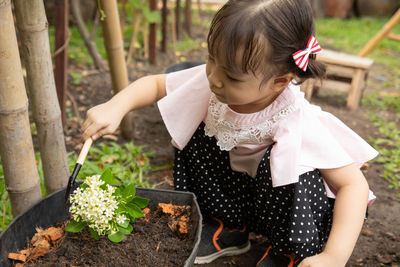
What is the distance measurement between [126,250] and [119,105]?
483mm

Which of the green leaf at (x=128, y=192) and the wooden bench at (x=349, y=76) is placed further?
the wooden bench at (x=349, y=76)

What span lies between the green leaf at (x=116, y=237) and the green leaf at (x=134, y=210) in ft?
0.23

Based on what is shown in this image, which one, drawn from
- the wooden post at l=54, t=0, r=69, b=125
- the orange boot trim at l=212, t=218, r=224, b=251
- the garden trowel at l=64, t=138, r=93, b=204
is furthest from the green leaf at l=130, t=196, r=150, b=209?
the wooden post at l=54, t=0, r=69, b=125

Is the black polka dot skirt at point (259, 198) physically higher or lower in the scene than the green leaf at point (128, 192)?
lower

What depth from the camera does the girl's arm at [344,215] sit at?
49.2 inches

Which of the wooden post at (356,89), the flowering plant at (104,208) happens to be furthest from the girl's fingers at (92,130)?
the wooden post at (356,89)

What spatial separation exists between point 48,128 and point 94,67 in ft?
6.44

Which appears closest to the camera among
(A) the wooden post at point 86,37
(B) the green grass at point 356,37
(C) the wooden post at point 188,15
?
(A) the wooden post at point 86,37

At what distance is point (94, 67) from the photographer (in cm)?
327

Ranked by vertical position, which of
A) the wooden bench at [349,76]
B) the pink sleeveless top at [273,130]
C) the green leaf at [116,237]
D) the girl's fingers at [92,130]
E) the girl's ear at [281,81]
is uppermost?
the girl's ear at [281,81]

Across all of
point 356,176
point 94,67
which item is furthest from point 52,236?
point 94,67

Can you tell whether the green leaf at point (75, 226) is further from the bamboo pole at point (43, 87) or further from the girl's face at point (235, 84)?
the girl's face at point (235, 84)

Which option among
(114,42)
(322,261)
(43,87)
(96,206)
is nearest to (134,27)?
(114,42)

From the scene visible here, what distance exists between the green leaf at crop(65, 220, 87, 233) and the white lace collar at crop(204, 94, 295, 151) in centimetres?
55
